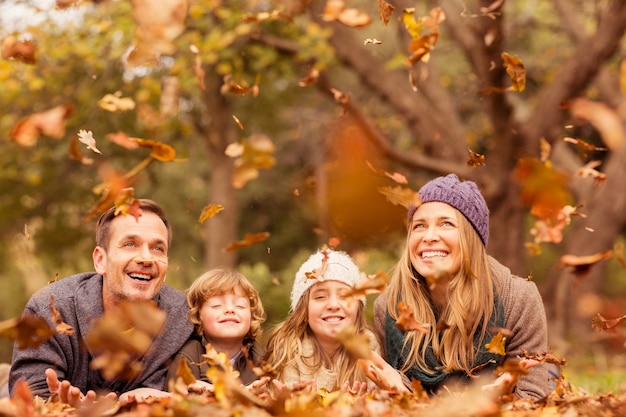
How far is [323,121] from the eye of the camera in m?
14.5

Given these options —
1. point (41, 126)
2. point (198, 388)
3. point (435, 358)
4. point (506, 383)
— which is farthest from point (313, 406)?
point (435, 358)

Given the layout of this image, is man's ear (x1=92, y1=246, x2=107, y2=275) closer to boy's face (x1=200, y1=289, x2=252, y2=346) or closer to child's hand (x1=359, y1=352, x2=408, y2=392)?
boy's face (x1=200, y1=289, x2=252, y2=346)

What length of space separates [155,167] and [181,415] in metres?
12.4

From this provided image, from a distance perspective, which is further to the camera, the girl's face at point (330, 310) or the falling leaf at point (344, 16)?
the girl's face at point (330, 310)

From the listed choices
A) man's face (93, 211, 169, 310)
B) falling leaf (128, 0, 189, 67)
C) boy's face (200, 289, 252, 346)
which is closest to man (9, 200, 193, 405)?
man's face (93, 211, 169, 310)

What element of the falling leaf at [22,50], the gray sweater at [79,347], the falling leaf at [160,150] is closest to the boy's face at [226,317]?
the gray sweater at [79,347]

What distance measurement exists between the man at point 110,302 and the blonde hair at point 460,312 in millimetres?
1048

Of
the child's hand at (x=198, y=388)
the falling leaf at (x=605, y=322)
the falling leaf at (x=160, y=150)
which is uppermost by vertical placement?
the falling leaf at (x=160, y=150)

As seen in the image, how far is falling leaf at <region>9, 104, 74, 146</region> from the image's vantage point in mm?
2467

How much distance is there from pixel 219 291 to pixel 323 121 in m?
11.1

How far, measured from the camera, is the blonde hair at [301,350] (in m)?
3.65

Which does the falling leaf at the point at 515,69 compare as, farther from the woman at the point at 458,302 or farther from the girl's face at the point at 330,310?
the girl's face at the point at 330,310

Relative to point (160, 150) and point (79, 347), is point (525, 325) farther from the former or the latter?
point (79, 347)

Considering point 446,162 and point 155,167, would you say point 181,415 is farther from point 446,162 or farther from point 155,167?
point 155,167
